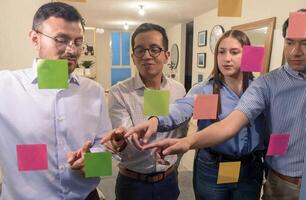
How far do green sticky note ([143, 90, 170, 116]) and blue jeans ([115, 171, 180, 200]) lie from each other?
44cm

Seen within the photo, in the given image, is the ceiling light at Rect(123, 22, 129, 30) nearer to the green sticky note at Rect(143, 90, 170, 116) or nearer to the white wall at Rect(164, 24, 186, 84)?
the white wall at Rect(164, 24, 186, 84)

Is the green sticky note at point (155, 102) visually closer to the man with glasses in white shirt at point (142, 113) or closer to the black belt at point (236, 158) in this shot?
the man with glasses in white shirt at point (142, 113)

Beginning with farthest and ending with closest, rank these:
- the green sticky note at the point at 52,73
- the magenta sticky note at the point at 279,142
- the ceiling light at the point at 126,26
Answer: the ceiling light at the point at 126,26
the magenta sticky note at the point at 279,142
the green sticky note at the point at 52,73

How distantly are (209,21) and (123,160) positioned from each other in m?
0.88

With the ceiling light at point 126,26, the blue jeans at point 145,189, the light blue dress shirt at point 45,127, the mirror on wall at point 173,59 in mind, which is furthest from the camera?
the mirror on wall at point 173,59

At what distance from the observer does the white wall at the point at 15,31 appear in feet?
2.71

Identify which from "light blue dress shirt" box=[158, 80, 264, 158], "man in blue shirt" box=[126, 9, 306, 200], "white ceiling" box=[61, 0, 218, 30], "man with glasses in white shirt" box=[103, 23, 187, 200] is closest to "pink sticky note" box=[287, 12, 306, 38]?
"man in blue shirt" box=[126, 9, 306, 200]

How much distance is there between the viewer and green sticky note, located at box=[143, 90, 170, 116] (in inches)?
32.4

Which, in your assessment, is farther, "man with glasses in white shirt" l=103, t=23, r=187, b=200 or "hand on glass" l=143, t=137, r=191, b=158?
"man with glasses in white shirt" l=103, t=23, r=187, b=200

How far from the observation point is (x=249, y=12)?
1.46 meters

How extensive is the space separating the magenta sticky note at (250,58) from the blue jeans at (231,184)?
379mm

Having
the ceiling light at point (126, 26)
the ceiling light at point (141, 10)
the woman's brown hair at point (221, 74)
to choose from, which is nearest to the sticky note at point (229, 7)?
the woman's brown hair at point (221, 74)

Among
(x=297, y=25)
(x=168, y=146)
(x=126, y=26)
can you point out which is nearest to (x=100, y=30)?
(x=126, y=26)

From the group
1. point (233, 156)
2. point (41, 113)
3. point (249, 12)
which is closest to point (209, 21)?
point (249, 12)
